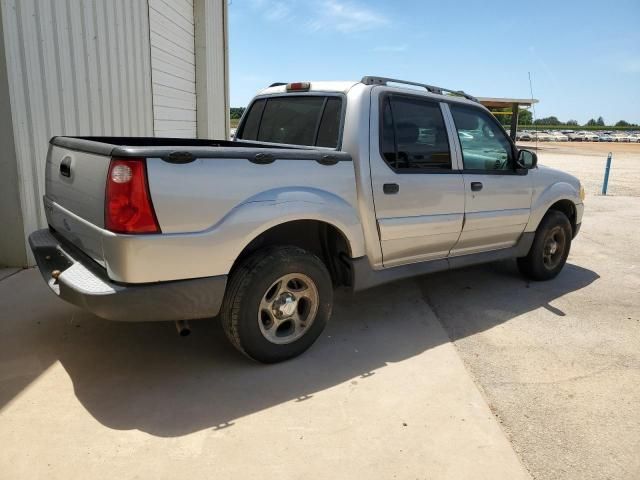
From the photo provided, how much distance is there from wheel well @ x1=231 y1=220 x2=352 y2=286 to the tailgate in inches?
43.7

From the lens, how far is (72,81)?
18.5ft

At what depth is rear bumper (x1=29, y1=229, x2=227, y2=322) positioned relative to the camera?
2666mm

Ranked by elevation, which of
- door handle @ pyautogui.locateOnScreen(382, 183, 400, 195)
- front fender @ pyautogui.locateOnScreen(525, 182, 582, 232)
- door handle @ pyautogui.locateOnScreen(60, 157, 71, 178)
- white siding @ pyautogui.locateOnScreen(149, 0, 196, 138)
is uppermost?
white siding @ pyautogui.locateOnScreen(149, 0, 196, 138)

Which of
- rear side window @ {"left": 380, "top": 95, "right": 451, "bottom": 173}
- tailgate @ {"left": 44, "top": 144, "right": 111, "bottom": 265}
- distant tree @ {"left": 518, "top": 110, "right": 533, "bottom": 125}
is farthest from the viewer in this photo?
distant tree @ {"left": 518, "top": 110, "right": 533, "bottom": 125}

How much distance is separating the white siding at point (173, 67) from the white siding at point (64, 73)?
31.0 inches

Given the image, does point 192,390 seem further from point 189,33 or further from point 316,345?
point 189,33

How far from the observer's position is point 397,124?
12.8 ft

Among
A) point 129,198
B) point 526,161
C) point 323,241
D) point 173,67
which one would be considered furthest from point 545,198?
point 173,67

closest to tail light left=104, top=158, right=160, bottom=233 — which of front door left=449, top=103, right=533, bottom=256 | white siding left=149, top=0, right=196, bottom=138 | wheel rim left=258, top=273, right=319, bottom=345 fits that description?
wheel rim left=258, top=273, right=319, bottom=345

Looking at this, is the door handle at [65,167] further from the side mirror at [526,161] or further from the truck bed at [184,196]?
the side mirror at [526,161]

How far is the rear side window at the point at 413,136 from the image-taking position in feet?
12.6

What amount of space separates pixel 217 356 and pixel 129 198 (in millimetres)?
1364

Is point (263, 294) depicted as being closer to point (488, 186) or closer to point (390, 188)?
point (390, 188)

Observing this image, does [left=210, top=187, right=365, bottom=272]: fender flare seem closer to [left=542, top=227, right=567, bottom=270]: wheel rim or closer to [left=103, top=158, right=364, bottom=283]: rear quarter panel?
[left=103, top=158, right=364, bottom=283]: rear quarter panel
